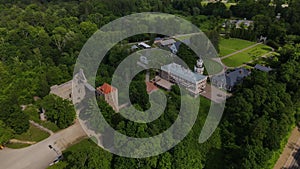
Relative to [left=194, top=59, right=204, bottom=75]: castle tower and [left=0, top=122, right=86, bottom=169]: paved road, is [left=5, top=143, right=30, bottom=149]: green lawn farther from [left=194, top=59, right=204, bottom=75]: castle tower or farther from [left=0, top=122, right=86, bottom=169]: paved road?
[left=194, top=59, right=204, bottom=75]: castle tower

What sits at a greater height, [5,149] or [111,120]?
[111,120]

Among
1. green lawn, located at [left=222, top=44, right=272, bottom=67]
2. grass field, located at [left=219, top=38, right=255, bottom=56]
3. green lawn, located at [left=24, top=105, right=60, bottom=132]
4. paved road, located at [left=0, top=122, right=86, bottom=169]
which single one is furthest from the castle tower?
green lawn, located at [left=24, top=105, right=60, bottom=132]

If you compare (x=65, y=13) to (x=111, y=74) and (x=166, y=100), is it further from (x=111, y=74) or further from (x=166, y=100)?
(x=166, y=100)

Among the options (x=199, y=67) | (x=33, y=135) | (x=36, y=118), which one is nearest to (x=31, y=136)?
(x=33, y=135)

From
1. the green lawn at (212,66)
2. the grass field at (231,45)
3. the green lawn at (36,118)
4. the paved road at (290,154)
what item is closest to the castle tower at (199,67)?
the green lawn at (212,66)

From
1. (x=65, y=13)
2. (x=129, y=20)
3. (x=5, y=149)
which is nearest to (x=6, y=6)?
(x=65, y=13)

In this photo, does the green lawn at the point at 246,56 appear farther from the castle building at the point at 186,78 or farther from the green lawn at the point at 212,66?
the castle building at the point at 186,78
